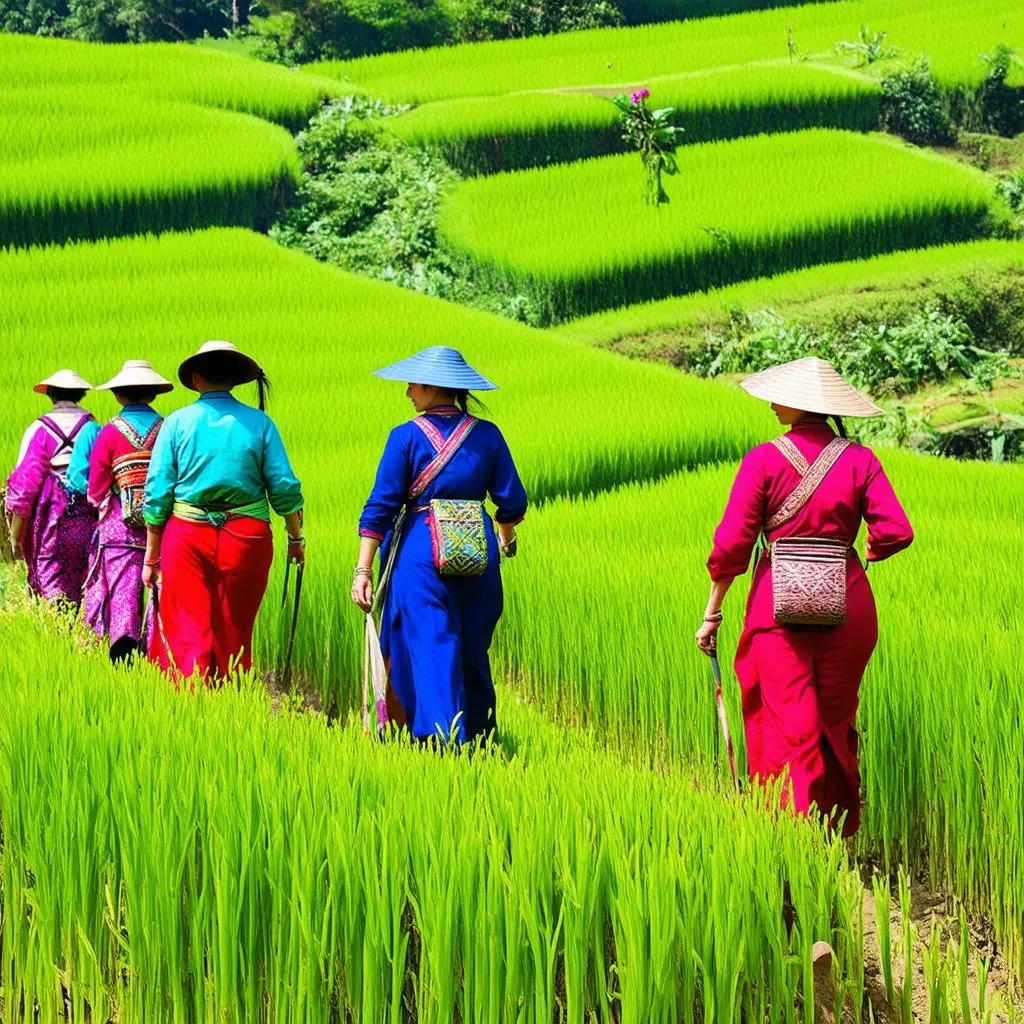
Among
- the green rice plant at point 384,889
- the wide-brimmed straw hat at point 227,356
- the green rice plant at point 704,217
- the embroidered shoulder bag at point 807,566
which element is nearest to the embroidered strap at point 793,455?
the embroidered shoulder bag at point 807,566

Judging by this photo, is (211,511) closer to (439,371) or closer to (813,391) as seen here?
(439,371)

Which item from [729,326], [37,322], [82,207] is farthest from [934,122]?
[37,322]

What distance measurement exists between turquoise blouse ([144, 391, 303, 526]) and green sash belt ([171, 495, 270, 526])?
0.01 meters

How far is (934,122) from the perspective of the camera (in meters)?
22.8

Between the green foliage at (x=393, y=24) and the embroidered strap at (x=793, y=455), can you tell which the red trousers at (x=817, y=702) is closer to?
the embroidered strap at (x=793, y=455)

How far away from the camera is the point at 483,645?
16.0 ft

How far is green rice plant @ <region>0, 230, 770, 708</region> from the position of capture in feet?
26.9

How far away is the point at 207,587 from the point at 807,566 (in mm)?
2075

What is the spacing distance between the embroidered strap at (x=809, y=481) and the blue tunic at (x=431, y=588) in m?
0.86

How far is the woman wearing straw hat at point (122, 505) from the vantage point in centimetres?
602

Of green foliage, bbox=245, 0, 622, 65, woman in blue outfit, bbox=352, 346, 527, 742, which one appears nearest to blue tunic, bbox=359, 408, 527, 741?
woman in blue outfit, bbox=352, 346, 527, 742

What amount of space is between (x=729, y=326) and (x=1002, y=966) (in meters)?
13.0

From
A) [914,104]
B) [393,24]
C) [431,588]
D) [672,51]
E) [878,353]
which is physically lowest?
[878,353]

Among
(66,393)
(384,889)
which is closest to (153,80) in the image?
(66,393)
